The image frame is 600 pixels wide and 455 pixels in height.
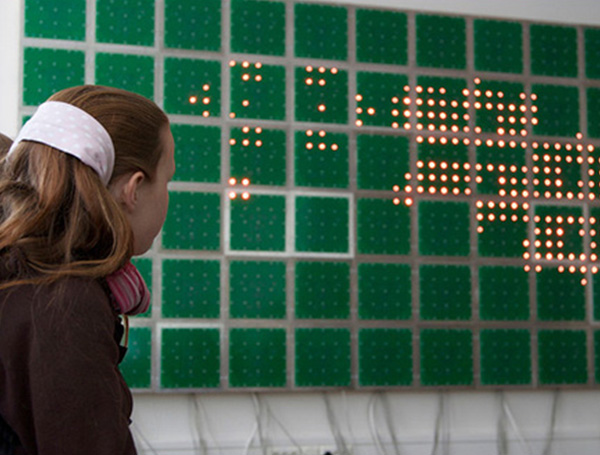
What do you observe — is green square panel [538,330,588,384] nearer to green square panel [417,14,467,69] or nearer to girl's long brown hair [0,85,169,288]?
green square panel [417,14,467,69]

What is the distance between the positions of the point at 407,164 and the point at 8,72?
1.53 meters

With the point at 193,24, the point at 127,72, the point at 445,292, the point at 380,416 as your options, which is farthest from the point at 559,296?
the point at 127,72

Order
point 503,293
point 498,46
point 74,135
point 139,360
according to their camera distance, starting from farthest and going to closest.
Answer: point 498,46 → point 503,293 → point 139,360 → point 74,135

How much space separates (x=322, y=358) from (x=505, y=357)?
0.75m

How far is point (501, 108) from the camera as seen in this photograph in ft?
10.6

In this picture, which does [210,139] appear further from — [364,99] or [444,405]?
[444,405]

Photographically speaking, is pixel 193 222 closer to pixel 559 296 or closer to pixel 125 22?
pixel 125 22

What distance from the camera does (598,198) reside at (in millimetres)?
3271

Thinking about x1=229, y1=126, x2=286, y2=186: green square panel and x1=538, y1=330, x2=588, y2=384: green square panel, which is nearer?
x1=229, y1=126, x2=286, y2=186: green square panel

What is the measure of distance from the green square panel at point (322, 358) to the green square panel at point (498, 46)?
1.25 meters

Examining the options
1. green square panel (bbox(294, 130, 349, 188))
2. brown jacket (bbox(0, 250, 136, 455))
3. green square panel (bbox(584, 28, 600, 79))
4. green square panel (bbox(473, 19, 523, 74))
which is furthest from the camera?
green square panel (bbox(584, 28, 600, 79))

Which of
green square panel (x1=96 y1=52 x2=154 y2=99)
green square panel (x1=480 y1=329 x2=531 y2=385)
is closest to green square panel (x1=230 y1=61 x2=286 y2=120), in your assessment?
green square panel (x1=96 y1=52 x2=154 y2=99)

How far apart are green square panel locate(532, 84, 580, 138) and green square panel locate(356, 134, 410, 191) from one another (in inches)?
23.4

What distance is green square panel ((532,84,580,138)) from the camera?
3.26m
